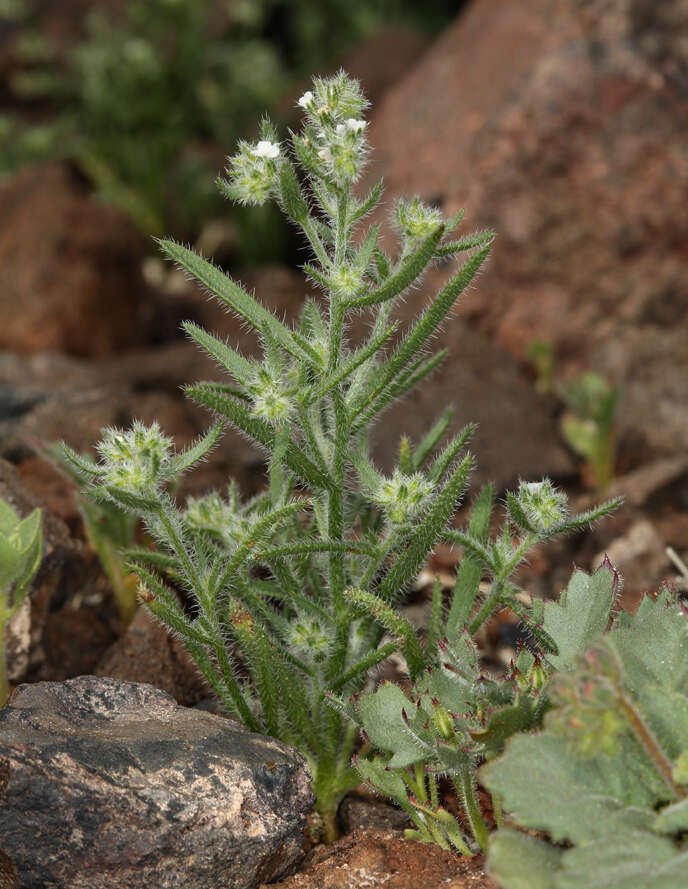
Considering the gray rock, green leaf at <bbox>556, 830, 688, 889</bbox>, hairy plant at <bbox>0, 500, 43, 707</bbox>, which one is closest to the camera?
green leaf at <bbox>556, 830, 688, 889</bbox>

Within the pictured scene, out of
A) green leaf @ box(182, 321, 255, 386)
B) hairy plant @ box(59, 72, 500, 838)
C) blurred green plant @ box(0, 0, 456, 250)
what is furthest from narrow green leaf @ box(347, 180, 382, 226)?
blurred green plant @ box(0, 0, 456, 250)

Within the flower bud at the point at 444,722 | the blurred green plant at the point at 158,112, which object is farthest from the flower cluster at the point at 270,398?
the blurred green plant at the point at 158,112

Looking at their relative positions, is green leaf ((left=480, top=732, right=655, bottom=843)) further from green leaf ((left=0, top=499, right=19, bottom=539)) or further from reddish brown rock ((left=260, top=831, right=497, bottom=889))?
green leaf ((left=0, top=499, right=19, bottom=539))

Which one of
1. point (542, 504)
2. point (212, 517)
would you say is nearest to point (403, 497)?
point (542, 504)

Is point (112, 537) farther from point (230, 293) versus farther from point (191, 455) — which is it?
point (230, 293)

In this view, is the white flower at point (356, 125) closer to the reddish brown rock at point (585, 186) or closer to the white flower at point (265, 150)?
the white flower at point (265, 150)

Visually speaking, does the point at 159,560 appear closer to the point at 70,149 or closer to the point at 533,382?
the point at 533,382
